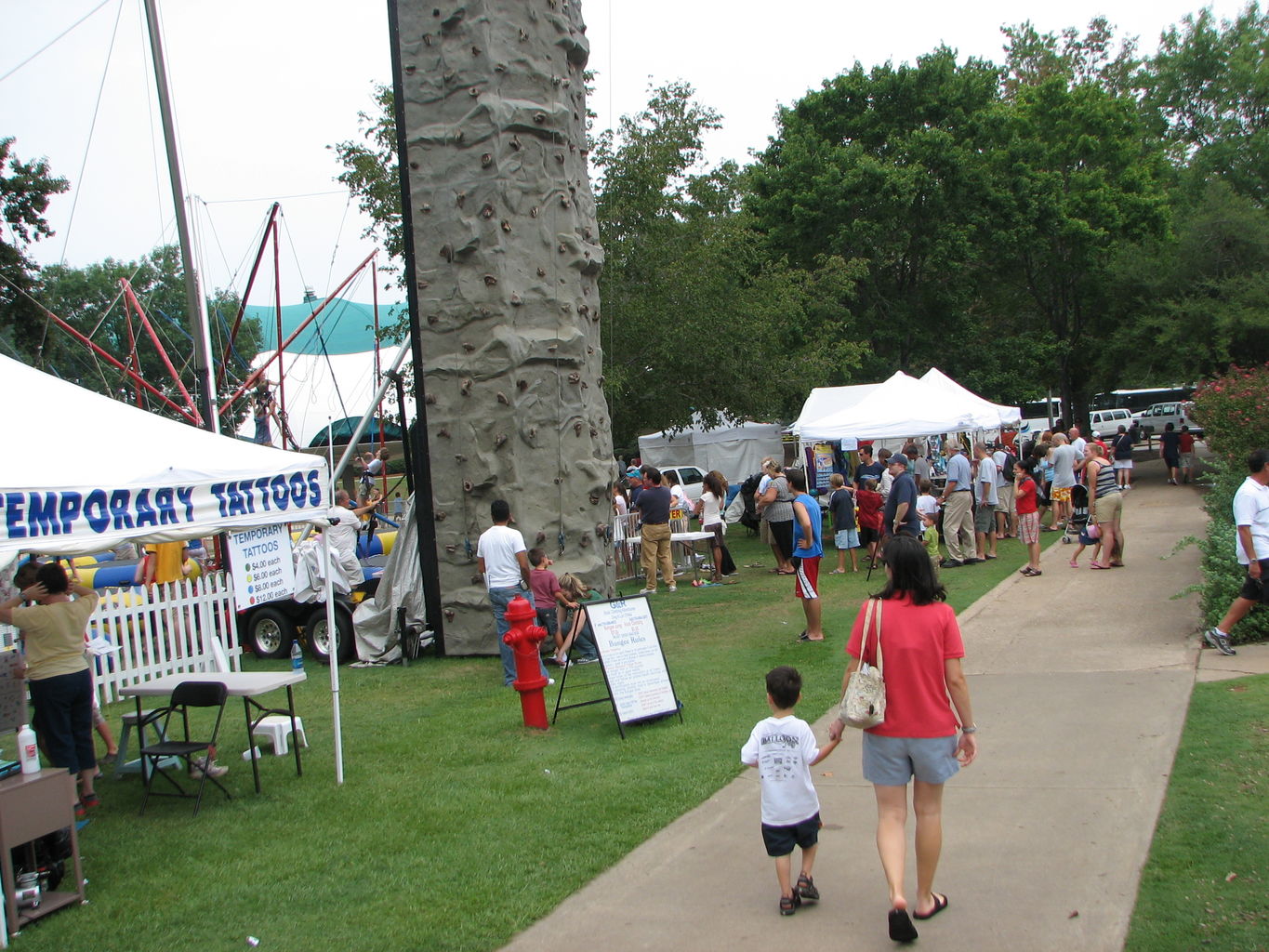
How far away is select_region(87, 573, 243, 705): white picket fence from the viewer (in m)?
10.4

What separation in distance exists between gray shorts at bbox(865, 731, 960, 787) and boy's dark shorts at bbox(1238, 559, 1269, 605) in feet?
16.4

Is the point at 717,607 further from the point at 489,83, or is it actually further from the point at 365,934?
the point at 365,934

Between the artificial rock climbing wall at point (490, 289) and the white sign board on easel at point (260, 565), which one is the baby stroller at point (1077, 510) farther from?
the white sign board on easel at point (260, 565)

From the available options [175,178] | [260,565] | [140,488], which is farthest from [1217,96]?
[140,488]

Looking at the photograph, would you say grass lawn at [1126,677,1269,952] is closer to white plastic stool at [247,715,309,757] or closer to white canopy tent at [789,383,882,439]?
white plastic stool at [247,715,309,757]

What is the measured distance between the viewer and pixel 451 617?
1187 cm

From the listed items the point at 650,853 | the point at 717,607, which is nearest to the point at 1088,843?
the point at 650,853

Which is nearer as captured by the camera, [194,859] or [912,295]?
[194,859]

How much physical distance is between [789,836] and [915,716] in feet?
2.71

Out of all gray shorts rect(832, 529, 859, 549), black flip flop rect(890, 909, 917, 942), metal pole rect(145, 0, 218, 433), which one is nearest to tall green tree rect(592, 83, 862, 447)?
gray shorts rect(832, 529, 859, 549)

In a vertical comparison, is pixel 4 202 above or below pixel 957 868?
above

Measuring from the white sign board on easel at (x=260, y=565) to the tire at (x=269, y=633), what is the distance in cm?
105

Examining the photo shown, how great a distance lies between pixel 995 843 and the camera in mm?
5406

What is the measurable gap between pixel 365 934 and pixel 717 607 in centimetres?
959
